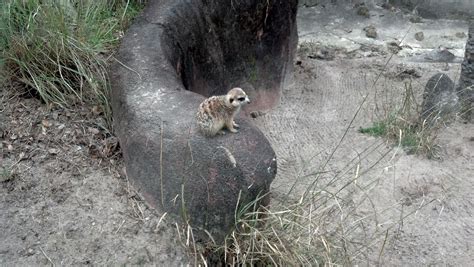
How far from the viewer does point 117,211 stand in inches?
133

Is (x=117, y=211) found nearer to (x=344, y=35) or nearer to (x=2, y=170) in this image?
(x=2, y=170)

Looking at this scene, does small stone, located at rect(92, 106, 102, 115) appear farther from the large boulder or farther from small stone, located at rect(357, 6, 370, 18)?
small stone, located at rect(357, 6, 370, 18)

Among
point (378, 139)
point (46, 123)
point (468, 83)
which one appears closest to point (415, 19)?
point (468, 83)

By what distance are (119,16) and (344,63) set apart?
249cm

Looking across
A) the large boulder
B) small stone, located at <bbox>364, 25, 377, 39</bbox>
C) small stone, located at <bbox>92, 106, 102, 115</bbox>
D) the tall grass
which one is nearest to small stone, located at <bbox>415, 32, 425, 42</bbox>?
small stone, located at <bbox>364, 25, 377, 39</bbox>

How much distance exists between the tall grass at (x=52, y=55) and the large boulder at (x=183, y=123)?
7.9 inches

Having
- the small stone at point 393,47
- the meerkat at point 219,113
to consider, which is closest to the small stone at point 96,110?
the meerkat at point 219,113

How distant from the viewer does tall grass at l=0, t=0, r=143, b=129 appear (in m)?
3.91

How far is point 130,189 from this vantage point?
347 centimetres

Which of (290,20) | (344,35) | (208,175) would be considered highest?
(208,175)

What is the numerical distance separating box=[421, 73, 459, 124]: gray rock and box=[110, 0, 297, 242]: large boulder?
58.6 inches

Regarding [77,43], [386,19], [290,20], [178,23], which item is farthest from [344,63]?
[77,43]

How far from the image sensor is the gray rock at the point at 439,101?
5.06m

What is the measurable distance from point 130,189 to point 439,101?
266 centimetres
